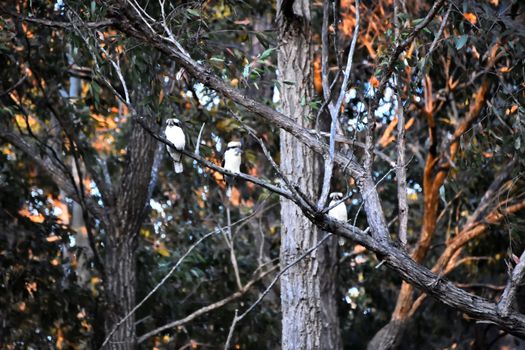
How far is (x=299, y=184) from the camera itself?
15.8ft

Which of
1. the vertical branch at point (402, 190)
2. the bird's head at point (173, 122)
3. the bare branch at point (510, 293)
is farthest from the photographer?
the bird's head at point (173, 122)

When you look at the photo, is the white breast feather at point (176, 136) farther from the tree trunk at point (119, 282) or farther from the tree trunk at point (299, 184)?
the tree trunk at point (119, 282)

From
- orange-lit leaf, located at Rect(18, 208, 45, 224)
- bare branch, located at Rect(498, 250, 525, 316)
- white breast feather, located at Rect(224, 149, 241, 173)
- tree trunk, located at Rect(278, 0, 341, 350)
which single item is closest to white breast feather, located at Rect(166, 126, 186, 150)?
white breast feather, located at Rect(224, 149, 241, 173)

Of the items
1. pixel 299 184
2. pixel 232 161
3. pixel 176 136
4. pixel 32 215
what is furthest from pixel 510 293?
pixel 32 215

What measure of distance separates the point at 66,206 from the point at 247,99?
752cm

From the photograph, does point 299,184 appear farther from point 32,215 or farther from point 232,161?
point 32,215

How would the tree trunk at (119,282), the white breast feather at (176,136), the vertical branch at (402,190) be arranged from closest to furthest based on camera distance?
the vertical branch at (402,190) < the white breast feather at (176,136) < the tree trunk at (119,282)

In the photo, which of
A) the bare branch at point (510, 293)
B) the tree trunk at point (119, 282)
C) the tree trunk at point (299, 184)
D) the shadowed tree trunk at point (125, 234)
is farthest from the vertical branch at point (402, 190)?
the tree trunk at point (119, 282)

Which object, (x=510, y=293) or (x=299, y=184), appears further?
(x=299, y=184)

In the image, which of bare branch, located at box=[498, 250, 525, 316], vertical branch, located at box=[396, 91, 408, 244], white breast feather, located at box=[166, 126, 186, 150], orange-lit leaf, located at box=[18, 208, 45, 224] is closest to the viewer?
bare branch, located at box=[498, 250, 525, 316]

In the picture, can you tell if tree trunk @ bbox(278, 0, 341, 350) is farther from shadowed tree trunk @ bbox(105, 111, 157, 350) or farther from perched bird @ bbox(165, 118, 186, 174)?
shadowed tree trunk @ bbox(105, 111, 157, 350)

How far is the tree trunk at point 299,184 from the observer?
4.67 metres

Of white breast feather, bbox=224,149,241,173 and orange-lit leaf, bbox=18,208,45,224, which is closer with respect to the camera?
white breast feather, bbox=224,149,241,173

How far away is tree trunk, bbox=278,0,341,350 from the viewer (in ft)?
15.3
